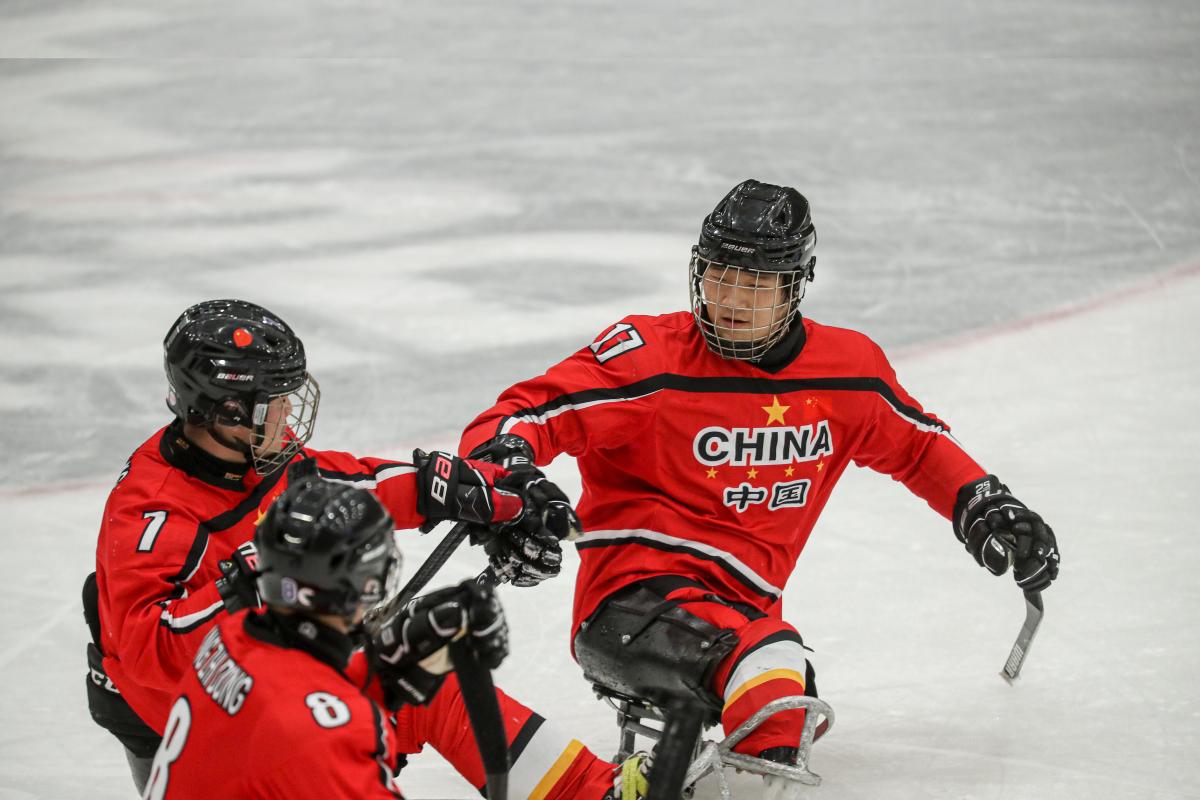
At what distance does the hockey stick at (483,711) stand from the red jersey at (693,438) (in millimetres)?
1169

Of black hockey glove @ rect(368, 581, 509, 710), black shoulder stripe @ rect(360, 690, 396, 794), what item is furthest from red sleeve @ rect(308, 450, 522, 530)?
black shoulder stripe @ rect(360, 690, 396, 794)

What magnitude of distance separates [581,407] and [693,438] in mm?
310

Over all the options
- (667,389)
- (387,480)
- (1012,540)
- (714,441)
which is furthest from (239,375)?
(1012,540)

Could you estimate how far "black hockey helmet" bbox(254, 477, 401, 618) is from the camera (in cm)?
278

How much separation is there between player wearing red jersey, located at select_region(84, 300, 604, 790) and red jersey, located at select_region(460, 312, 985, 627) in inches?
11.4

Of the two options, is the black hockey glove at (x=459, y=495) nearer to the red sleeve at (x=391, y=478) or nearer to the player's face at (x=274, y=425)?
the red sleeve at (x=391, y=478)

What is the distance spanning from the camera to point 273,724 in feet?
8.79

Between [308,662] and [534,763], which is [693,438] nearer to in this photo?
[534,763]

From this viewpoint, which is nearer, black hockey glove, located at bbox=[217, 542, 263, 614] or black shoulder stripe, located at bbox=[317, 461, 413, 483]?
black hockey glove, located at bbox=[217, 542, 263, 614]

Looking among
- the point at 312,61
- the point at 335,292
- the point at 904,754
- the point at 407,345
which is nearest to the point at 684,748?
the point at 904,754

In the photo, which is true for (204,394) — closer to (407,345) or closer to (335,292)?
(407,345)

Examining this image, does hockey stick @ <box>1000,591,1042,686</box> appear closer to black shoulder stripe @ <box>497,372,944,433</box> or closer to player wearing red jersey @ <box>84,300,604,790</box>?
black shoulder stripe @ <box>497,372,944,433</box>

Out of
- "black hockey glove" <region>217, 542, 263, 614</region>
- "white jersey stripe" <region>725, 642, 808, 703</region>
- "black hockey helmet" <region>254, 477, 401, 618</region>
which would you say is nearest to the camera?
"black hockey helmet" <region>254, 477, 401, 618</region>

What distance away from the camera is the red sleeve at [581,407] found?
4.15 meters
